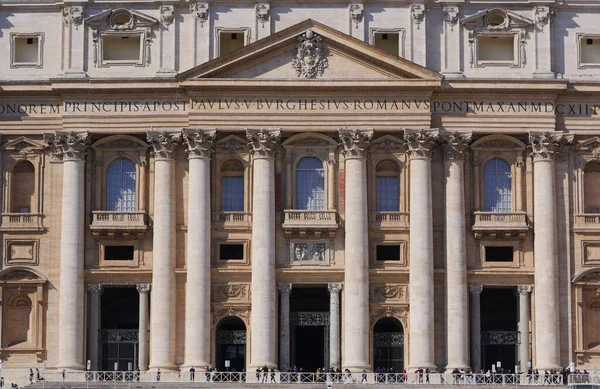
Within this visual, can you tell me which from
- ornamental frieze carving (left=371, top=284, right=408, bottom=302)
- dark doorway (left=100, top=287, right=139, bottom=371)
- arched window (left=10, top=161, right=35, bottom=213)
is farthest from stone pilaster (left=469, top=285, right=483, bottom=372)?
arched window (left=10, top=161, right=35, bottom=213)

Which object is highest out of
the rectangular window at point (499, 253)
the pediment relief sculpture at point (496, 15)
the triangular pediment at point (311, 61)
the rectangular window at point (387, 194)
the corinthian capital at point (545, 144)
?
the pediment relief sculpture at point (496, 15)

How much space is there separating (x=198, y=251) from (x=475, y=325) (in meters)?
14.4

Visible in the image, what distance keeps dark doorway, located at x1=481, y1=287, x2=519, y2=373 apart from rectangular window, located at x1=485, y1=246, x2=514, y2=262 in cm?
177

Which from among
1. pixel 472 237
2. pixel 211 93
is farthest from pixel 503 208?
pixel 211 93

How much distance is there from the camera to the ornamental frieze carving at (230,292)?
266ft

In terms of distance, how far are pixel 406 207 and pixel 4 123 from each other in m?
21.0

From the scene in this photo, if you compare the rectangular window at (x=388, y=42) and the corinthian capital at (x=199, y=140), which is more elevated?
the rectangular window at (x=388, y=42)

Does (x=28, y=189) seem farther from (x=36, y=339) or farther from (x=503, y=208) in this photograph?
(x=503, y=208)

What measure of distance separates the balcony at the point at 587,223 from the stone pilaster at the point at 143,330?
21.9m

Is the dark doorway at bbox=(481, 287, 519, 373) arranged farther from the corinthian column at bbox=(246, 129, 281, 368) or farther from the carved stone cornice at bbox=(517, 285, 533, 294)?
the corinthian column at bbox=(246, 129, 281, 368)

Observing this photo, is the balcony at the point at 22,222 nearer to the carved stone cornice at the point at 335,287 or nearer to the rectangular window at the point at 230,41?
the rectangular window at the point at 230,41

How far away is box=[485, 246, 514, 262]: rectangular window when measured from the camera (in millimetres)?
81875

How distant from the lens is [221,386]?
73.5m

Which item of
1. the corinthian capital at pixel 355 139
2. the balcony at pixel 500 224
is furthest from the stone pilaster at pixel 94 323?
the balcony at pixel 500 224
